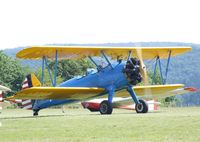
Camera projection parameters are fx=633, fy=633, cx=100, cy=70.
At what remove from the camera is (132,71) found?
85.9 feet

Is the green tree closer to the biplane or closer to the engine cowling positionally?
the biplane

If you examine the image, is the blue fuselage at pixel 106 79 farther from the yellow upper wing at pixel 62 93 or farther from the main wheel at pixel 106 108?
the main wheel at pixel 106 108

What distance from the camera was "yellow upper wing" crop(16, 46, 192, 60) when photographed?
85.2 ft

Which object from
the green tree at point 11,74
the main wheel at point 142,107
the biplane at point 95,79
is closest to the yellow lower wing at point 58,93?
the biplane at point 95,79

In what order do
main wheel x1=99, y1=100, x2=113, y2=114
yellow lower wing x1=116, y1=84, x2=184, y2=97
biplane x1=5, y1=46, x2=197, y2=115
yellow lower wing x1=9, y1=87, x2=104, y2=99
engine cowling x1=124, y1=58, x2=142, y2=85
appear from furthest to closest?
yellow lower wing x1=116, y1=84, x2=184, y2=97 < engine cowling x1=124, y1=58, x2=142, y2=85 < biplane x1=5, y1=46, x2=197, y2=115 < main wheel x1=99, y1=100, x2=113, y2=114 < yellow lower wing x1=9, y1=87, x2=104, y2=99

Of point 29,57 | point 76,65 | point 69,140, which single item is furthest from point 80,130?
point 76,65

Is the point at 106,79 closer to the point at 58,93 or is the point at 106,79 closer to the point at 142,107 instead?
the point at 142,107

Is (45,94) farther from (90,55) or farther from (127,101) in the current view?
(127,101)

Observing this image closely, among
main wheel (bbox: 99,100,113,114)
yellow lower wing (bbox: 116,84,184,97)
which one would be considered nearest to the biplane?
main wheel (bbox: 99,100,113,114)

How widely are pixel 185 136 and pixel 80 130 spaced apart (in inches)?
114

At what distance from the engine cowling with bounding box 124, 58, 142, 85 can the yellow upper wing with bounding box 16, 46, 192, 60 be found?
5.73 feet

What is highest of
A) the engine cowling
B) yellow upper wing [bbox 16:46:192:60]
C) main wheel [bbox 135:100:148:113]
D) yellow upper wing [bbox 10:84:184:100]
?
yellow upper wing [bbox 16:46:192:60]

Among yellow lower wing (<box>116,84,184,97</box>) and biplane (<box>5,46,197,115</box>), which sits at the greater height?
biplane (<box>5,46,197,115</box>)

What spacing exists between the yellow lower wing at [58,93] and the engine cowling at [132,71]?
138 cm
